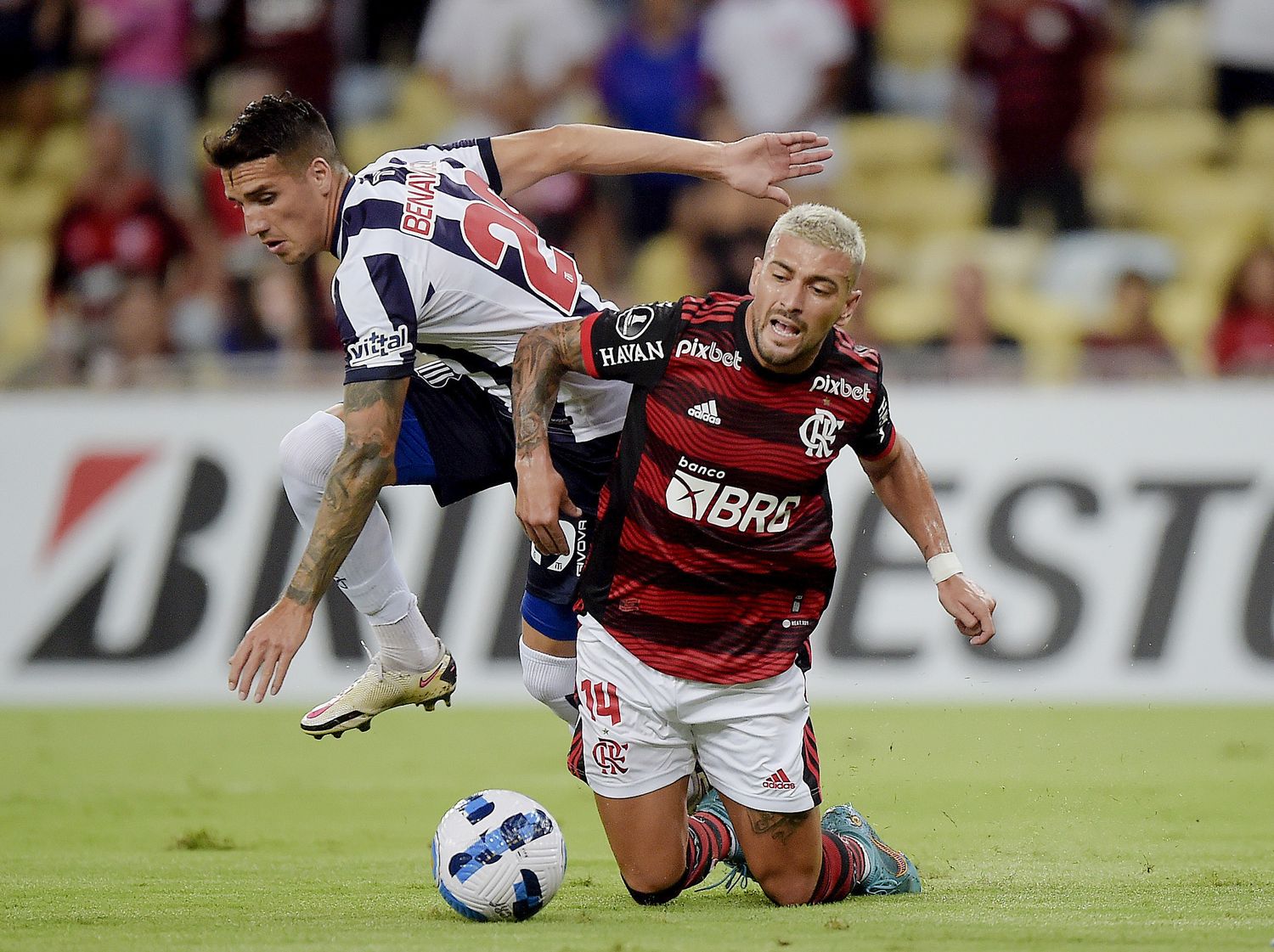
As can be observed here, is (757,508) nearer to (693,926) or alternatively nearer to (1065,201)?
(693,926)

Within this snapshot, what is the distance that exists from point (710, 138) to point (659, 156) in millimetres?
7310

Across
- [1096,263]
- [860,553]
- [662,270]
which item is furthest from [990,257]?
[860,553]

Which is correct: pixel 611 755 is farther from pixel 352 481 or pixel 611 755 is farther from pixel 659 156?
pixel 659 156

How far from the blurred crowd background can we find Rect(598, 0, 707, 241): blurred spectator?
0.02m

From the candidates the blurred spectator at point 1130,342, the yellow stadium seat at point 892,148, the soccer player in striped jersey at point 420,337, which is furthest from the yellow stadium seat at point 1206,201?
the soccer player in striped jersey at point 420,337

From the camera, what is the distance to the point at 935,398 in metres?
11.4

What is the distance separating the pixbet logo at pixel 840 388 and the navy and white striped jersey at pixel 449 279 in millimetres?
959

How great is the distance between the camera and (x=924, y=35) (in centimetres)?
1593

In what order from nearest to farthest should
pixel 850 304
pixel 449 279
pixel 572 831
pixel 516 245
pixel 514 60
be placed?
pixel 850 304 → pixel 449 279 → pixel 516 245 → pixel 572 831 → pixel 514 60

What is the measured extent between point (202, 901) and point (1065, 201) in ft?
33.7

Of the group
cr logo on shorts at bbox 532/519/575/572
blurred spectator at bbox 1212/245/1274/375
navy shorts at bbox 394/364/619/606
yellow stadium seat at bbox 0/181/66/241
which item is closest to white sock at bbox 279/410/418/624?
navy shorts at bbox 394/364/619/606

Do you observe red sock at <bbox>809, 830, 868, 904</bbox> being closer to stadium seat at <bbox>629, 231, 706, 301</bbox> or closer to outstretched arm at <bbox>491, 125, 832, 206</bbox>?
outstretched arm at <bbox>491, 125, 832, 206</bbox>

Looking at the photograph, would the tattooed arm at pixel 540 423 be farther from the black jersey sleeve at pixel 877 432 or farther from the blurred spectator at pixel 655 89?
the blurred spectator at pixel 655 89

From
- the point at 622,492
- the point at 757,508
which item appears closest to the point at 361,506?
the point at 622,492
